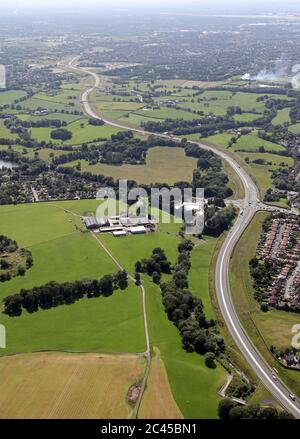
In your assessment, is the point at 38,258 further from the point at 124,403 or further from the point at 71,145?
the point at 71,145

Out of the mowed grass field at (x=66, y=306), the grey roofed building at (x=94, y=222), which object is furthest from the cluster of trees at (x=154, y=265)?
the grey roofed building at (x=94, y=222)

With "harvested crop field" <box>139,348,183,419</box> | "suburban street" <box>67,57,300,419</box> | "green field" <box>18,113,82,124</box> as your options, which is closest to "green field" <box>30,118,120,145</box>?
"green field" <box>18,113,82,124</box>

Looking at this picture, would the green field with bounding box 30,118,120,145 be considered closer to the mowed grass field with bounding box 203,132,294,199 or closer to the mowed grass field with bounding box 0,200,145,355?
the mowed grass field with bounding box 203,132,294,199

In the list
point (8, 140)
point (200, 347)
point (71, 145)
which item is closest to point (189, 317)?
point (200, 347)

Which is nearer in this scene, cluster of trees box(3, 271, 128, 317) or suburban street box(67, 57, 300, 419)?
suburban street box(67, 57, 300, 419)

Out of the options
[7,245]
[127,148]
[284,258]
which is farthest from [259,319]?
[127,148]
